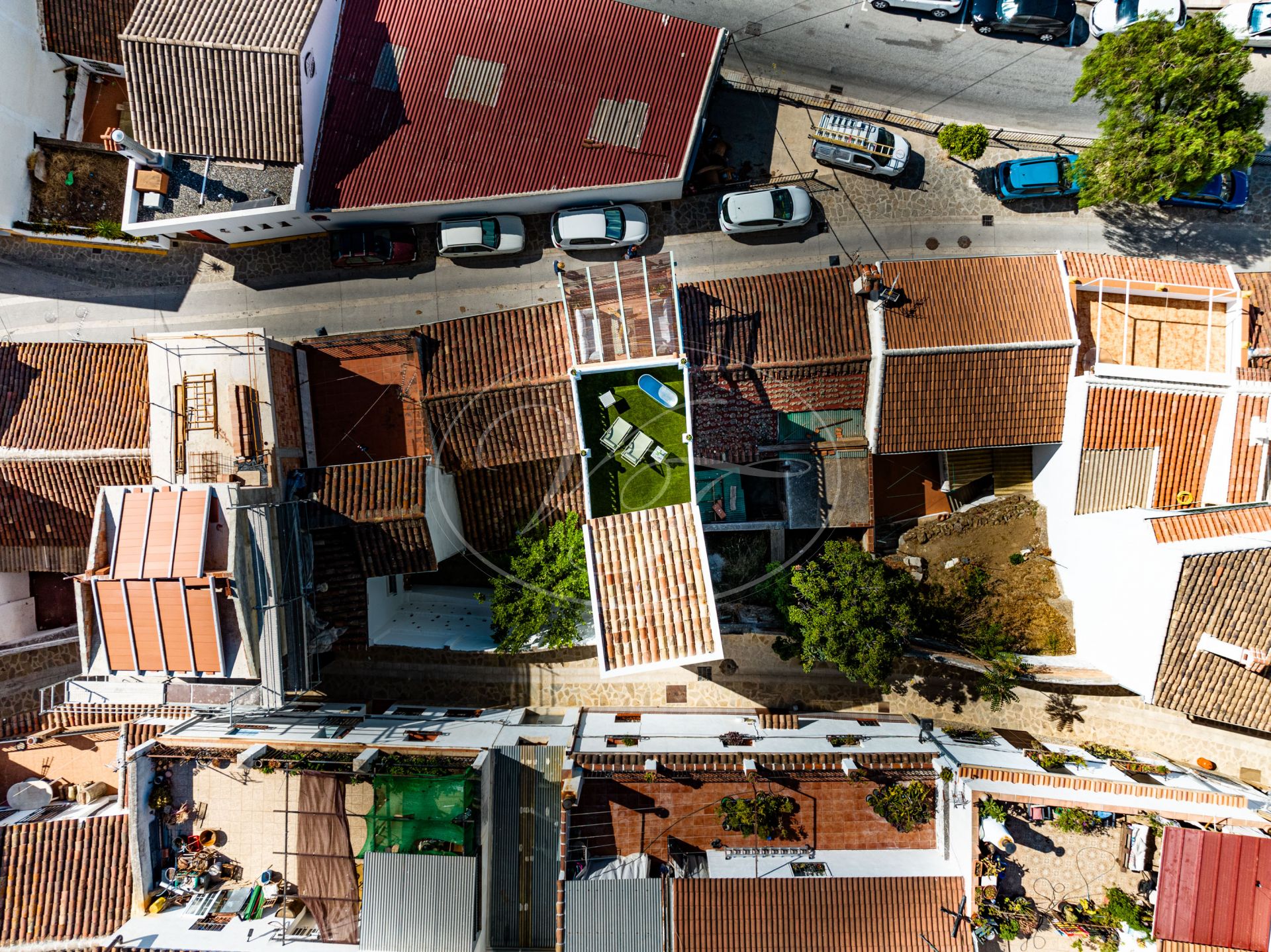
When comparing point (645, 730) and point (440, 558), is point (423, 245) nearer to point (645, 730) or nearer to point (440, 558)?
point (440, 558)

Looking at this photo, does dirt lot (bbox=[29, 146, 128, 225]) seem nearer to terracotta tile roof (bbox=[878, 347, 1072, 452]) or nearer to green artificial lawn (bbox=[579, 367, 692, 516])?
green artificial lawn (bbox=[579, 367, 692, 516])

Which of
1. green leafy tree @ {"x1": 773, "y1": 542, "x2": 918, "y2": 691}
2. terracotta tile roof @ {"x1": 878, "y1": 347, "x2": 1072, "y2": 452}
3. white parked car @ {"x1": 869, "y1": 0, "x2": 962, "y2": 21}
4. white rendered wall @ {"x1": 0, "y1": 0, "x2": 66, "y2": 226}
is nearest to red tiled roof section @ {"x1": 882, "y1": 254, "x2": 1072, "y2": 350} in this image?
terracotta tile roof @ {"x1": 878, "y1": 347, "x2": 1072, "y2": 452}

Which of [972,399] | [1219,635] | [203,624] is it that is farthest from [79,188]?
[1219,635]

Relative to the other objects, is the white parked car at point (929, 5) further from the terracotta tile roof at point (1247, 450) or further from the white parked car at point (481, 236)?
the terracotta tile roof at point (1247, 450)

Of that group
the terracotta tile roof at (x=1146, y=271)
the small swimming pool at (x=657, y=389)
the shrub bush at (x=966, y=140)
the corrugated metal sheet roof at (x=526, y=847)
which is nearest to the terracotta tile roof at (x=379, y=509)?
the corrugated metal sheet roof at (x=526, y=847)

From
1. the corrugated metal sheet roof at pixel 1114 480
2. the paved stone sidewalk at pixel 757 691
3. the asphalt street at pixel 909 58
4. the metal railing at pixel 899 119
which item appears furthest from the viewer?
the metal railing at pixel 899 119

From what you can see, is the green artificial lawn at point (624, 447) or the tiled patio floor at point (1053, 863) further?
the tiled patio floor at point (1053, 863)

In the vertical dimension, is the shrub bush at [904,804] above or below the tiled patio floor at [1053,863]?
above
